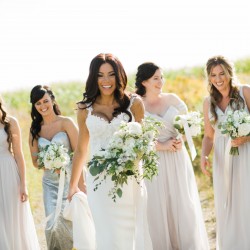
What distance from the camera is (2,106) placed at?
9531mm

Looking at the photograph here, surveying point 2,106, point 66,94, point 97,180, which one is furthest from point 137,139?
point 66,94

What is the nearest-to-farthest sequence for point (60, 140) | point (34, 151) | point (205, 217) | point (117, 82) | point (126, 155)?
point (126, 155) → point (117, 82) → point (60, 140) → point (34, 151) → point (205, 217)

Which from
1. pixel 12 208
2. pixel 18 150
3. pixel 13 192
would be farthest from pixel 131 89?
pixel 12 208

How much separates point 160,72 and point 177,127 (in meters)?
0.79

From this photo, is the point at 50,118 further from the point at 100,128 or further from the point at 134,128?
the point at 134,128

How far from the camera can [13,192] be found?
9.61m

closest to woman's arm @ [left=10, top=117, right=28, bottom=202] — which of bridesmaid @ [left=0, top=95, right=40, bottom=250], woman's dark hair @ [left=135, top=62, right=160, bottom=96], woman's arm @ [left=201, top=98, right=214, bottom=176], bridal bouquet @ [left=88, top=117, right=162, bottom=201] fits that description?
bridesmaid @ [left=0, top=95, right=40, bottom=250]

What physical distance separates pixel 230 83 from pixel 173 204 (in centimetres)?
188

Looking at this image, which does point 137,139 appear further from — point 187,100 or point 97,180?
point 187,100

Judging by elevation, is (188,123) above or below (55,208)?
above

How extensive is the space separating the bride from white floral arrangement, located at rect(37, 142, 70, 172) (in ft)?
6.21

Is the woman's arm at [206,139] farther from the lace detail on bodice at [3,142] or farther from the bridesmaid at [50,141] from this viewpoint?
the lace detail on bodice at [3,142]

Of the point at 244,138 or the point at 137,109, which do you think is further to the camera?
the point at 244,138

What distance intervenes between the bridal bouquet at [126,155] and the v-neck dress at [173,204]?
244 centimetres
